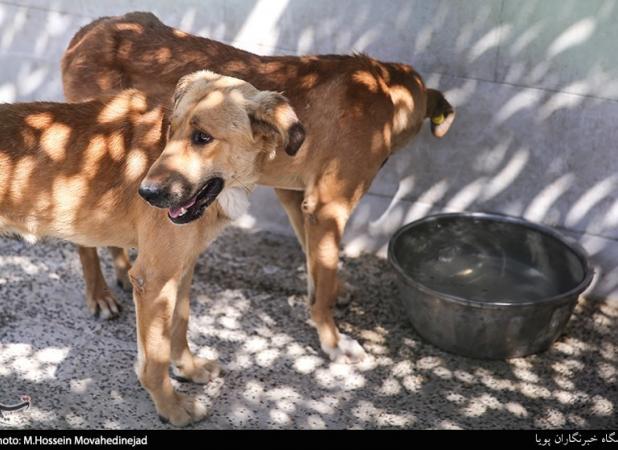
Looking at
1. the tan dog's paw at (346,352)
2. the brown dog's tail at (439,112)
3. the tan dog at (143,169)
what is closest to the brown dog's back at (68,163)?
the tan dog at (143,169)

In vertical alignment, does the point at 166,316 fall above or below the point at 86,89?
below

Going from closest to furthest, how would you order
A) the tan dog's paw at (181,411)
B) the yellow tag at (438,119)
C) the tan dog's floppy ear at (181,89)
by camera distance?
the tan dog's floppy ear at (181,89) → the tan dog's paw at (181,411) → the yellow tag at (438,119)

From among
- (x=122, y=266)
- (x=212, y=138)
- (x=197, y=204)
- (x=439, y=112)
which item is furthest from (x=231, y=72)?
(x=122, y=266)

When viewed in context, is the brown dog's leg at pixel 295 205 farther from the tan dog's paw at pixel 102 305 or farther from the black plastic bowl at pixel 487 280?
the tan dog's paw at pixel 102 305

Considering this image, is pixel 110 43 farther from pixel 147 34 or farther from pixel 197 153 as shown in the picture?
pixel 197 153

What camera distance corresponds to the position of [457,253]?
6203 mm

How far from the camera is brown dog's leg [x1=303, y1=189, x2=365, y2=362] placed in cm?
540

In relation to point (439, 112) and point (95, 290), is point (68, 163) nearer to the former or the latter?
point (95, 290)

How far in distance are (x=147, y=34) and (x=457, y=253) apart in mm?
2591

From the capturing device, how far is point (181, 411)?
4816 millimetres

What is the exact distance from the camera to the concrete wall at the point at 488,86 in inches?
226

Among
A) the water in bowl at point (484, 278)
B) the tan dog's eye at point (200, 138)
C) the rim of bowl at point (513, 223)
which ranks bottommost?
the water in bowl at point (484, 278)

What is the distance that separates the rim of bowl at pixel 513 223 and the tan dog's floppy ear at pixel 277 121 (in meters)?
1.61

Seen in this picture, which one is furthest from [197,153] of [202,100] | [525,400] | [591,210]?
[591,210]
